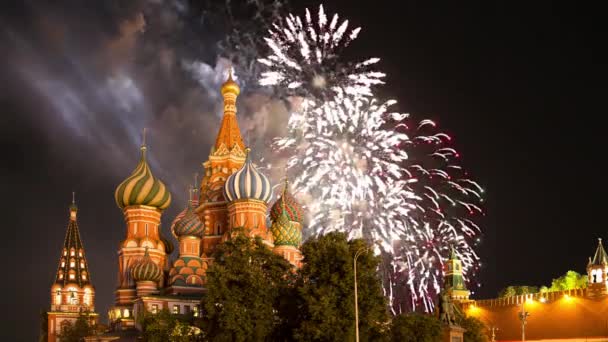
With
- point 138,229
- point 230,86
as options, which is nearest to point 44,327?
point 138,229

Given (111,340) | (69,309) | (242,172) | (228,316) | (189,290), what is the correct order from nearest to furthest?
1. (228,316)
2. (111,340)
3. (189,290)
4. (242,172)
5. (69,309)

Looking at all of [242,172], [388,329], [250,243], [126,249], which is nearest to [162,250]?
[126,249]

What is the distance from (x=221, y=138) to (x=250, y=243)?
26289 millimetres

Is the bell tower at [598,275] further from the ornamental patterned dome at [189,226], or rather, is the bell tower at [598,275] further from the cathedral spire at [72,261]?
the cathedral spire at [72,261]

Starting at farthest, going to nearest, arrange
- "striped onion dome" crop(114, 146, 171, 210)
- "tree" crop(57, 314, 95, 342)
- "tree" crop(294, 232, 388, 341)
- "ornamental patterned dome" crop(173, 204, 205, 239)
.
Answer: "striped onion dome" crop(114, 146, 171, 210) < "tree" crop(57, 314, 95, 342) < "ornamental patterned dome" crop(173, 204, 205, 239) < "tree" crop(294, 232, 388, 341)

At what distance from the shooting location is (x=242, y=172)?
5481cm

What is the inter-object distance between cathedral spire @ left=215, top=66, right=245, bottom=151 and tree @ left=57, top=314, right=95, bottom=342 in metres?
16.4

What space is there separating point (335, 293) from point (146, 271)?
2188 cm

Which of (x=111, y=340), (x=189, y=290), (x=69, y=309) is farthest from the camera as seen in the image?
(x=69, y=309)

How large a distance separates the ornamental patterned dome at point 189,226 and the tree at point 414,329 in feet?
69.8

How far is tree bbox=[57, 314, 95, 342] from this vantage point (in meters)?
54.5

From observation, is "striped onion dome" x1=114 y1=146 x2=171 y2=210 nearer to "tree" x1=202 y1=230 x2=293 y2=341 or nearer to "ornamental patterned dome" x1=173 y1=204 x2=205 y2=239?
"ornamental patterned dome" x1=173 y1=204 x2=205 y2=239

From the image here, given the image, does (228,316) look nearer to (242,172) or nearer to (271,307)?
(271,307)

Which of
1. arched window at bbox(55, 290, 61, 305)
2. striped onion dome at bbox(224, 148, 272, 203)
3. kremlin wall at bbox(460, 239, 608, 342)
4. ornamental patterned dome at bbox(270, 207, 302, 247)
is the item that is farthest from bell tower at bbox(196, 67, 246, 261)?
kremlin wall at bbox(460, 239, 608, 342)
